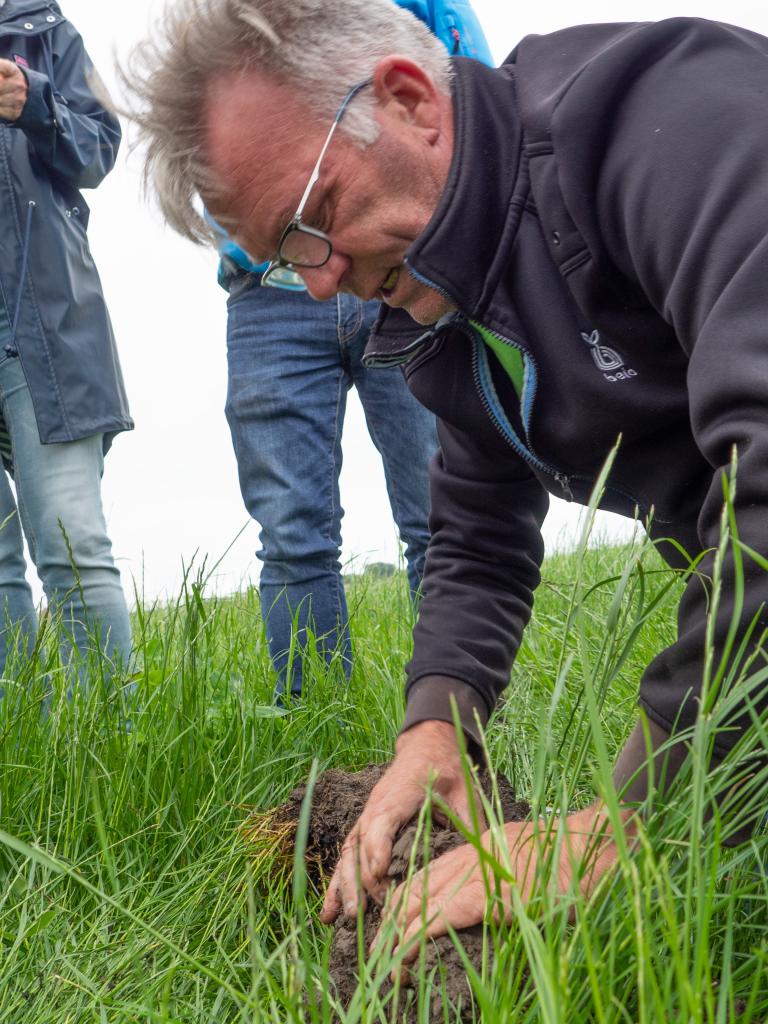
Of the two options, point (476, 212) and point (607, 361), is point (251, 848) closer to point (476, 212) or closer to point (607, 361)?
point (607, 361)

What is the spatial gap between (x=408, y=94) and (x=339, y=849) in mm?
1326

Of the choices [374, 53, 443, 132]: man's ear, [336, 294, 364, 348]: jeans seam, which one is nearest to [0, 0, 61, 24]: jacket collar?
[336, 294, 364, 348]: jeans seam

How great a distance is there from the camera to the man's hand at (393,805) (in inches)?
64.1

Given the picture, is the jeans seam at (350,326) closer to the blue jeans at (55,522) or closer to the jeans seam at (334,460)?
the jeans seam at (334,460)

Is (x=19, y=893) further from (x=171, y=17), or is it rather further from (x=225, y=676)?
(x=171, y=17)

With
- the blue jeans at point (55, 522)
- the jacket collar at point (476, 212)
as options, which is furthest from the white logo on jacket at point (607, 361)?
the blue jeans at point (55, 522)

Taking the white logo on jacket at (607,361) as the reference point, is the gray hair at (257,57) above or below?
above

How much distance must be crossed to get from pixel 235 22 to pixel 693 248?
997mm

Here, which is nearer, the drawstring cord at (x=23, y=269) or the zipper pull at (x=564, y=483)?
the zipper pull at (x=564, y=483)

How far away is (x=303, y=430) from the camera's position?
10.2 ft

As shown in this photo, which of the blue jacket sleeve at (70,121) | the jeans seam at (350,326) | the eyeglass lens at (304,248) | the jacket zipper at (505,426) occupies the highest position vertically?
the blue jacket sleeve at (70,121)

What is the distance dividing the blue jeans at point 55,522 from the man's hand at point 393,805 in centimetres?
129

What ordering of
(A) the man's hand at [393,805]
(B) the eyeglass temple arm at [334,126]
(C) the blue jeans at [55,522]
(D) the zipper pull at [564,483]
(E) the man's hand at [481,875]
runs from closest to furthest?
(E) the man's hand at [481,875] < (A) the man's hand at [393,805] < (B) the eyeglass temple arm at [334,126] < (D) the zipper pull at [564,483] < (C) the blue jeans at [55,522]

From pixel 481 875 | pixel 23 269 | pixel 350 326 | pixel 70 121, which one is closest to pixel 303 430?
pixel 350 326
